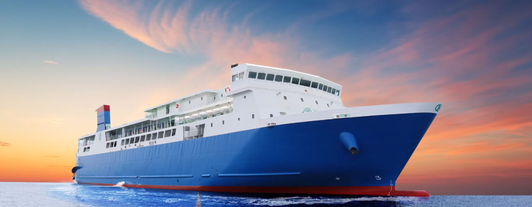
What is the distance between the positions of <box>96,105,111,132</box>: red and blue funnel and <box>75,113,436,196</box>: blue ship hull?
69.3 ft

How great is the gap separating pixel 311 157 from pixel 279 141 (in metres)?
1.82

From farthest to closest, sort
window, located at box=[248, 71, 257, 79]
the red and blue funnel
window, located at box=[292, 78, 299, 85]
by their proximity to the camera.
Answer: the red and blue funnel, window, located at box=[292, 78, 299, 85], window, located at box=[248, 71, 257, 79]

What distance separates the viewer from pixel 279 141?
17812 mm

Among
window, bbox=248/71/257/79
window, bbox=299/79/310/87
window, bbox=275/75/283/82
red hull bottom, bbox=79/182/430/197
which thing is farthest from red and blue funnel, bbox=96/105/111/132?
window, bbox=299/79/310/87

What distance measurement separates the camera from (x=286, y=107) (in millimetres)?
20578

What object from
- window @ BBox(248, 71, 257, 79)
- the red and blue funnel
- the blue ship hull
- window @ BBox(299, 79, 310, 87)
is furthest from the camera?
the red and blue funnel

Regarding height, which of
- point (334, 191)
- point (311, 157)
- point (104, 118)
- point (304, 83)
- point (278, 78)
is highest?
point (278, 78)

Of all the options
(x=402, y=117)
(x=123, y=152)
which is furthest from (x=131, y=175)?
(x=402, y=117)

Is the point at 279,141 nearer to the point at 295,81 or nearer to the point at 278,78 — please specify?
the point at 278,78

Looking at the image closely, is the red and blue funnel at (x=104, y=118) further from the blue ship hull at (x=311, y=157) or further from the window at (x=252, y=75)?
the window at (x=252, y=75)

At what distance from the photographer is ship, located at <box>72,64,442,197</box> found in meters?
16.0

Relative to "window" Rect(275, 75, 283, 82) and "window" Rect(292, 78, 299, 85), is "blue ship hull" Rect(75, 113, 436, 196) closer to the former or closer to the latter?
"window" Rect(275, 75, 283, 82)

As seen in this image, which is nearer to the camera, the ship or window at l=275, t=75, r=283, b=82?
the ship

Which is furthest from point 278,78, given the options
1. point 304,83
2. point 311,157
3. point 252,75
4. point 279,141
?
point 311,157
